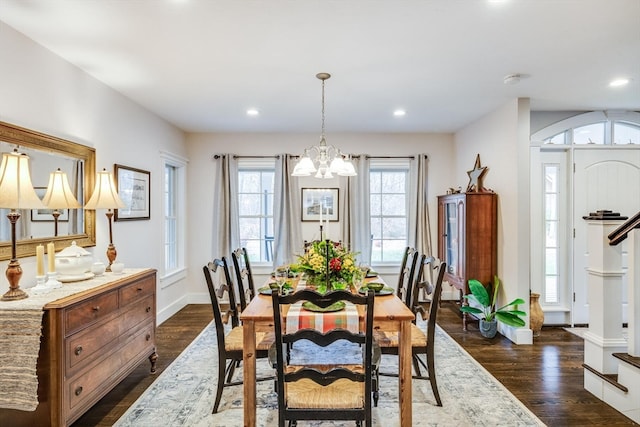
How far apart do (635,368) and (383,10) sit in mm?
2830

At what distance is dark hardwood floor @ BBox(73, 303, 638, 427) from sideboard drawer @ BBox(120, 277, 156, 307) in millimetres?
717

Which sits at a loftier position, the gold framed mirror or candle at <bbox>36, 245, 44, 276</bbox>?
the gold framed mirror

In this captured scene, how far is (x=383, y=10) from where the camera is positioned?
6.98 ft

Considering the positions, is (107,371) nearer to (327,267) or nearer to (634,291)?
(327,267)

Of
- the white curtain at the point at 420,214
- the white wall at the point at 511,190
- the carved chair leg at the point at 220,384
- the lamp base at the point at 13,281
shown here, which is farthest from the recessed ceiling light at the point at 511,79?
the lamp base at the point at 13,281

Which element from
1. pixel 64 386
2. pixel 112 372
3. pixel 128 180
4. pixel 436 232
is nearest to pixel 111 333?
pixel 112 372

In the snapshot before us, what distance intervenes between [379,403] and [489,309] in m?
2.20

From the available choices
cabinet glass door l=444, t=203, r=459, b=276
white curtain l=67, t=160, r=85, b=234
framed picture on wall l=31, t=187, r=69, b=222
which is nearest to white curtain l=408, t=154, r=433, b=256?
cabinet glass door l=444, t=203, r=459, b=276

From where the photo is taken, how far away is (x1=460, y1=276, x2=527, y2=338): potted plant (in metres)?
3.72

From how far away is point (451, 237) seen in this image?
185 inches

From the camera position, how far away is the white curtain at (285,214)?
5391mm

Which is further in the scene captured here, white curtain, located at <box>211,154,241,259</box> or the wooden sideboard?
white curtain, located at <box>211,154,241,259</box>

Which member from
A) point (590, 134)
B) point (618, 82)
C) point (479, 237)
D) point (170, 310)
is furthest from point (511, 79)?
point (170, 310)

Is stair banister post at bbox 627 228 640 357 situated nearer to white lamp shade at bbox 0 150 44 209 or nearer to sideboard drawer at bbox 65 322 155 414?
sideboard drawer at bbox 65 322 155 414
